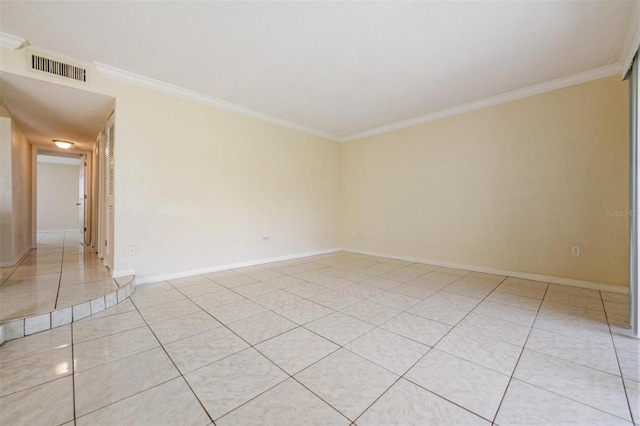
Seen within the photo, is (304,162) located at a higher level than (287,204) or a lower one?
higher

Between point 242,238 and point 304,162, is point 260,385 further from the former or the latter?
point 304,162

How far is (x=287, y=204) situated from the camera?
4809 mm

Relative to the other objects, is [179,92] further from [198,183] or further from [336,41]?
[336,41]

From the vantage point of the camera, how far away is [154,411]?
1.16 metres

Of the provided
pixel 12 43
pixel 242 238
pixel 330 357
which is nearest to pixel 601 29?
pixel 330 357

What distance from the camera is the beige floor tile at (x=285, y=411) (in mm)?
1107

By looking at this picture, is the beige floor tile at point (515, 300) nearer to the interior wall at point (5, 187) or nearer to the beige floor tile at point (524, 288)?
the beige floor tile at point (524, 288)

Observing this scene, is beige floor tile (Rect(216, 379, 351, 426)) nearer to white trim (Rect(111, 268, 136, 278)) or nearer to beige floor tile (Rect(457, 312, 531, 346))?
beige floor tile (Rect(457, 312, 531, 346))

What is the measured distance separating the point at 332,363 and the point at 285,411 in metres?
0.44

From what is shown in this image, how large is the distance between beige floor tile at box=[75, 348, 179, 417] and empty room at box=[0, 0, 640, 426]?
0.02 m

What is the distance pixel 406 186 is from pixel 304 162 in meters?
2.06

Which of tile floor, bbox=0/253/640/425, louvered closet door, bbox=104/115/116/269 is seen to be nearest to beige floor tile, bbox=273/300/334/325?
tile floor, bbox=0/253/640/425

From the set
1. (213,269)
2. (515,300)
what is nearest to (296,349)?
(515,300)

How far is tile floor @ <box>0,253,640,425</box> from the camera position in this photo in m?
1.17
